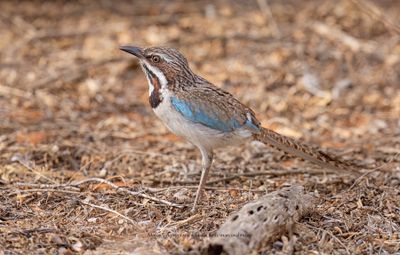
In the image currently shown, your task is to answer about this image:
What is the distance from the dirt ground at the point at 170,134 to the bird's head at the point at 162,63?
953 mm

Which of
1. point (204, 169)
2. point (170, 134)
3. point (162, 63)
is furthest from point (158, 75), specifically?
point (170, 134)

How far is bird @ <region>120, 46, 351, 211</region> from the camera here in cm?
602

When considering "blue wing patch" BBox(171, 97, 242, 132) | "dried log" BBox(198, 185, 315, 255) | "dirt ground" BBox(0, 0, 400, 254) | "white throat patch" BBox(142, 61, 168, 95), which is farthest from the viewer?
"white throat patch" BBox(142, 61, 168, 95)

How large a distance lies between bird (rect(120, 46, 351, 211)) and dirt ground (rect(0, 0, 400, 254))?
423 mm

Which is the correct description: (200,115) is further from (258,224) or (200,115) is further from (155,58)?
(258,224)

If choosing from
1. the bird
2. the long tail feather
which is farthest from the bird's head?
the long tail feather

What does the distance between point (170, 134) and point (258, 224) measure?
12.4 feet

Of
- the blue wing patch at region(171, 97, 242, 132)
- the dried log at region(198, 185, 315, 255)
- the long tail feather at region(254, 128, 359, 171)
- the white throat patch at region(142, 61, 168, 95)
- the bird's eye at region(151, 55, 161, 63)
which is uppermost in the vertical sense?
the bird's eye at region(151, 55, 161, 63)

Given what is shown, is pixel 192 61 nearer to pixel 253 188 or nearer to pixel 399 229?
pixel 253 188

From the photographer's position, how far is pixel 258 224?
495cm

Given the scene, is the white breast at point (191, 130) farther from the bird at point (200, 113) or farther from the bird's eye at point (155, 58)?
the bird's eye at point (155, 58)

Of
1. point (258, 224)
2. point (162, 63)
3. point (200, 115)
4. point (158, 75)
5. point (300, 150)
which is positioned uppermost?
point (162, 63)

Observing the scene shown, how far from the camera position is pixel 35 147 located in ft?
25.2

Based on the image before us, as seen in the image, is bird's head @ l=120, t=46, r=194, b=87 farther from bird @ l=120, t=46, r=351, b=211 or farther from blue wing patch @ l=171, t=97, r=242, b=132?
blue wing patch @ l=171, t=97, r=242, b=132
